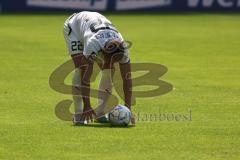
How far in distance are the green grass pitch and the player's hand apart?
0.36m

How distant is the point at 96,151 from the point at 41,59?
42.7 ft

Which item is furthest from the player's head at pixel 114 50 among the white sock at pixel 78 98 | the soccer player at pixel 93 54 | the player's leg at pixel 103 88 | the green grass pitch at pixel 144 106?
the green grass pitch at pixel 144 106

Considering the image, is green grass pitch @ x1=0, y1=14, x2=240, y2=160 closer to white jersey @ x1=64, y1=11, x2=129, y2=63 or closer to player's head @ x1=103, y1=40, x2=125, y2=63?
player's head @ x1=103, y1=40, x2=125, y2=63

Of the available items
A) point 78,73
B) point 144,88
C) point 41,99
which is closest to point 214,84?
point 144,88

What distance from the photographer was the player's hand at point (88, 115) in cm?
1332

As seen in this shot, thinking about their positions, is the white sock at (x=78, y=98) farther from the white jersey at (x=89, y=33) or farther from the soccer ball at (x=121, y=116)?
the soccer ball at (x=121, y=116)

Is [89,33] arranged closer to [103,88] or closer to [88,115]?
[103,88]

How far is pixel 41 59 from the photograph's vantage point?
23797mm

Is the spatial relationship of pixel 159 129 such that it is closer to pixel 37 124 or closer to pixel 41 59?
pixel 37 124

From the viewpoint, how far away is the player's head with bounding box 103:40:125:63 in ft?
41.6

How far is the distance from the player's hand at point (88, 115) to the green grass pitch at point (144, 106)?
14.3 inches

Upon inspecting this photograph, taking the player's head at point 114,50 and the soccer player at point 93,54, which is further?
the soccer player at point 93,54

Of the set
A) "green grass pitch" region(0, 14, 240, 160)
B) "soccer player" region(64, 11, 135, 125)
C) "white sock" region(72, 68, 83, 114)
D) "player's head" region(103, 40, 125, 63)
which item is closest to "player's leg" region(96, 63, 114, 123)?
"soccer player" region(64, 11, 135, 125)

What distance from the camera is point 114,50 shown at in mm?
12812
